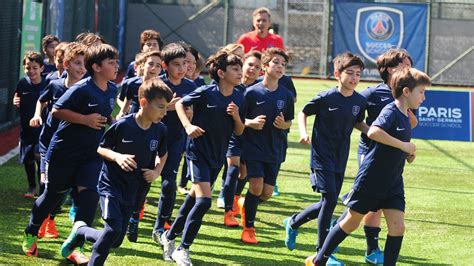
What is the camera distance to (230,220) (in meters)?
10.5

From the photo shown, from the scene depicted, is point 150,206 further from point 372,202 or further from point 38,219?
point 372,202

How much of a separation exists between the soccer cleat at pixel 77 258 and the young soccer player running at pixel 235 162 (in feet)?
8.52

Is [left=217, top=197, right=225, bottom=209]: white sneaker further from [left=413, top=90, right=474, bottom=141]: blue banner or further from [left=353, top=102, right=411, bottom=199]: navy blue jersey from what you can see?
[left=413, top=90, right=474, bottom=141]: blue banner

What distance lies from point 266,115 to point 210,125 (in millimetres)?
1098

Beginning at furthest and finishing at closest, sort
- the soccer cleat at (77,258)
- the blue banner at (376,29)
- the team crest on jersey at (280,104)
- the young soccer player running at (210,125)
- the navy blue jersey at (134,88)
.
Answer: the blue banner at (376,29), the navy blue jersey at (134,88), the team crest on jersey at (280,104), the young soccer player running at (210,125), the soccer cleat at (77,258)

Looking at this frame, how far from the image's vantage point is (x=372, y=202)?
7688 millimetres

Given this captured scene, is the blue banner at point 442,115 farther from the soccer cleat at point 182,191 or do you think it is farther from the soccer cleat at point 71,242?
the soccer cleat at point 71,242

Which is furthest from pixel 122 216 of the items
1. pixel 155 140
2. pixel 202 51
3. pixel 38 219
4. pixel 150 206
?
pixel 202 51

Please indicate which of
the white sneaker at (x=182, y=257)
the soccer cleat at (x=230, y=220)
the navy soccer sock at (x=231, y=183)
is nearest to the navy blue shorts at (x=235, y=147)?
the navy soccer sock at (x=231, y=183)

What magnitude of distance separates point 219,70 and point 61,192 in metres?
1.80

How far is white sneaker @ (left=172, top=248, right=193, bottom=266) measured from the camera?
26.9 feet

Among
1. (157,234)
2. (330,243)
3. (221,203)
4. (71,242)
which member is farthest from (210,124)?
(221,203)

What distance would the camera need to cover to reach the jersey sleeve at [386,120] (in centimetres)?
751

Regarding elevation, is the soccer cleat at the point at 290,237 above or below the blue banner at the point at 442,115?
below
